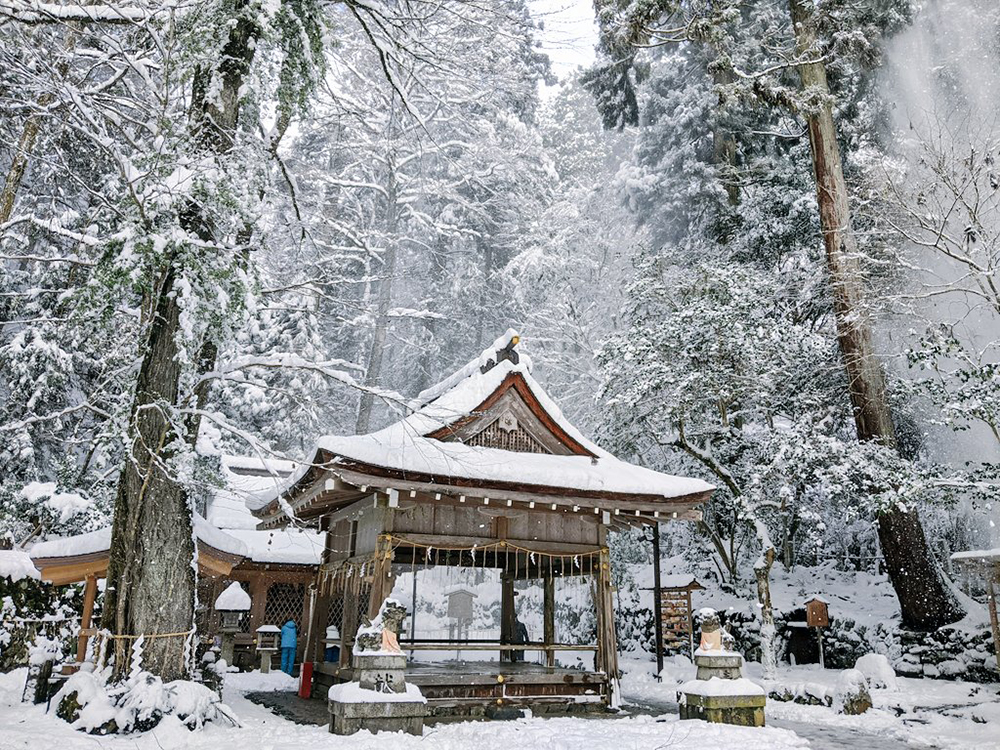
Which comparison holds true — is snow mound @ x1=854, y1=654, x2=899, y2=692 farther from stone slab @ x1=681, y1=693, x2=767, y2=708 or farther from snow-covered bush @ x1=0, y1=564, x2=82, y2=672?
snow-covered bush @ x1=0, y1=564, x2=82, y2=672

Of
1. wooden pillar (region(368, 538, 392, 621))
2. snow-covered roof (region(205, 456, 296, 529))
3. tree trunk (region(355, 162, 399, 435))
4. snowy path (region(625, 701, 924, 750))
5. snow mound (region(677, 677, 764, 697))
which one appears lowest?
snowy path (region(625, 701, 924, 750))

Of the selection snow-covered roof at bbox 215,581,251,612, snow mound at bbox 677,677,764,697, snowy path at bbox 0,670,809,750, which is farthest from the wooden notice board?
snow-covered roof at bbox 215,581,251,612

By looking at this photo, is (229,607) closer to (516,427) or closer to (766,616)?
(516,427)

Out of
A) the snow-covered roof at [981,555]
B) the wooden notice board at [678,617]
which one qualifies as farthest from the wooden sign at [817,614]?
the snow-covered roof at [981,555]

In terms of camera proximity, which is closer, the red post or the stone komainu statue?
the stone komainu statue

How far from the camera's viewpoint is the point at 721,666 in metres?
9.11

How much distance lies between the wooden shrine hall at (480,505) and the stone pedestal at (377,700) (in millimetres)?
1530

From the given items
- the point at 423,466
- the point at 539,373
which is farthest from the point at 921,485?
the point at 539,373

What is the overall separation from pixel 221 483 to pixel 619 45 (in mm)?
14514

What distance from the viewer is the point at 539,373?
3064 cm

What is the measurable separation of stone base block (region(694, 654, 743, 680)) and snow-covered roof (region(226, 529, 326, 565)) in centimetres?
1047

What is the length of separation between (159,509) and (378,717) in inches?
137

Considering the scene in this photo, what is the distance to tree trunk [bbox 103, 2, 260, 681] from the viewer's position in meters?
7.31

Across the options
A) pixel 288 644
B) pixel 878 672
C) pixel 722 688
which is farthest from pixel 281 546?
pixel 878 672
